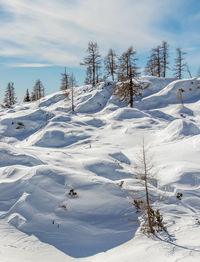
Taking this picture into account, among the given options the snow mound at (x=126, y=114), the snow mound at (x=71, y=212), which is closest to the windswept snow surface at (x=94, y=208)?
the snow mound at (x=71, y=212)

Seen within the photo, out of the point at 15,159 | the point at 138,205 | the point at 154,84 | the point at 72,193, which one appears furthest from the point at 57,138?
the point at 154,84

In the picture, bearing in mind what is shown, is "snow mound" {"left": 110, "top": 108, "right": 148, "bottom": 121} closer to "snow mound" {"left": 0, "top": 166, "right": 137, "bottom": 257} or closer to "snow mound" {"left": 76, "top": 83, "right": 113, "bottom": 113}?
"snow mound" {"left": 76, "top": 83, "right": 113, "bottom": 113}

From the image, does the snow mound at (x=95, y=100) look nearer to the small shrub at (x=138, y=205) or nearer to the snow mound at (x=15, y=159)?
the snow mound at (x=15, y=159)

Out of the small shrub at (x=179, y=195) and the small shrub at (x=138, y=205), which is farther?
the small shrub at (x=179, y=195)

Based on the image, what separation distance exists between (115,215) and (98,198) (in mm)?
712

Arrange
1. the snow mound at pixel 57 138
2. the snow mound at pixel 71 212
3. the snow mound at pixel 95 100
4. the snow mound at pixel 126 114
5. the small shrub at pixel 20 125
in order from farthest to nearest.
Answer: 1. the snow mound at pixel 95 100
2. the snow mound at pixel 126 114
3. the small shrub at pixel 20 125
4. the snow mound at pixel 57 138
5. the snow mound at pixel 71 212

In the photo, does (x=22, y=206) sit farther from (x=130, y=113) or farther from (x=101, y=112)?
(x=101, y=112)

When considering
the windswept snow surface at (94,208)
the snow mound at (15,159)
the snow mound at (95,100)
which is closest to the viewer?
the windswept snow surface at (94,208)

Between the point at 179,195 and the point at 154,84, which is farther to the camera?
the point at 154,84

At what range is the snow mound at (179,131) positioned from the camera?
13.3 meters

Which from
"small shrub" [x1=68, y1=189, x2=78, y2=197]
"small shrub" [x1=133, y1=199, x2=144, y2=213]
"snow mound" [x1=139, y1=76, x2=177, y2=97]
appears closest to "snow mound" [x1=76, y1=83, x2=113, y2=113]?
"snow mound" [x1=139, y1=76, x2=177, y2=97]

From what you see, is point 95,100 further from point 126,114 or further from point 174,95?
point 174,95

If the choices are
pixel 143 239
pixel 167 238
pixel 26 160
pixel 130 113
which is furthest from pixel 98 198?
pixel 130 113

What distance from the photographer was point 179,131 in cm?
1351
